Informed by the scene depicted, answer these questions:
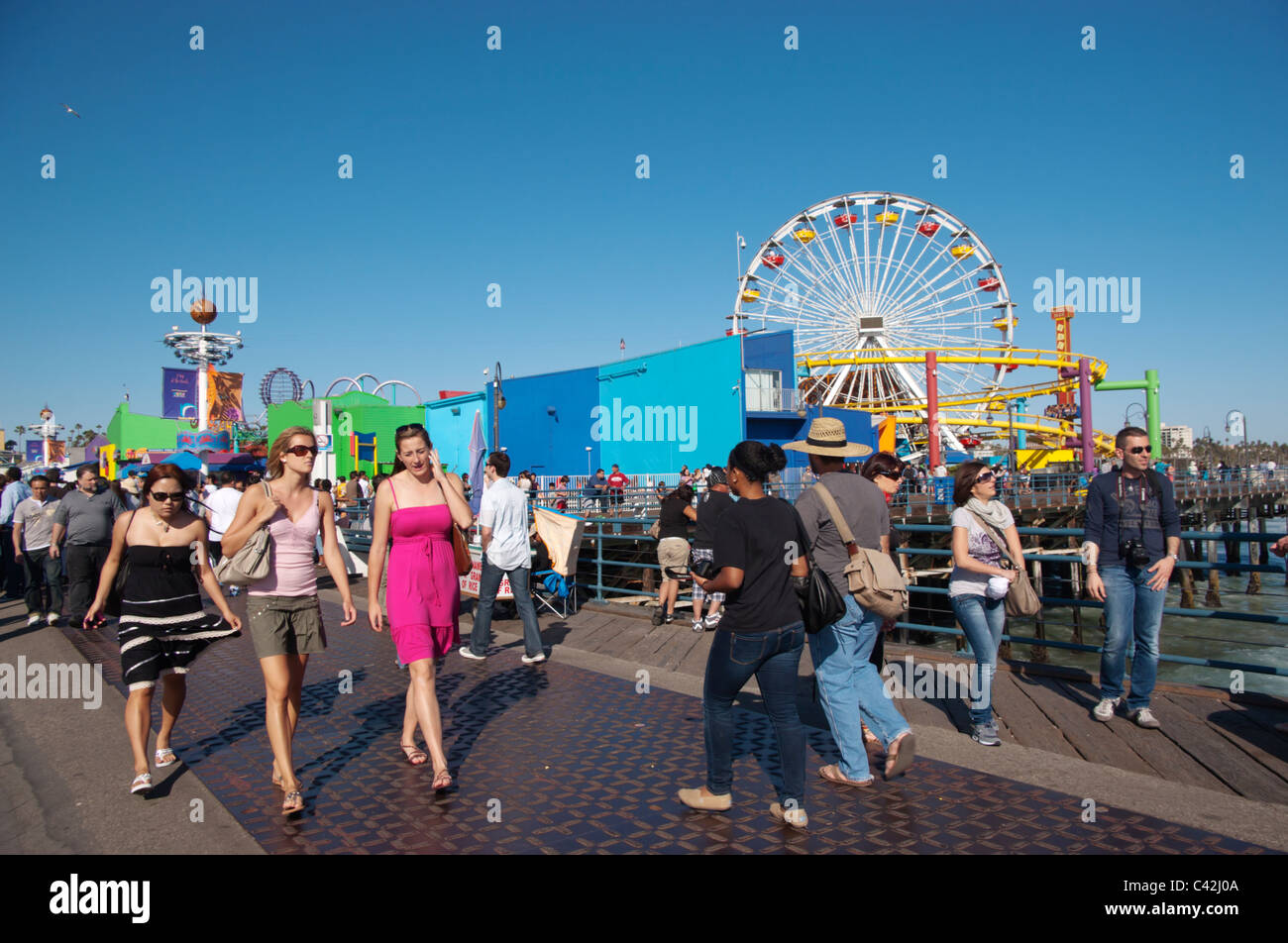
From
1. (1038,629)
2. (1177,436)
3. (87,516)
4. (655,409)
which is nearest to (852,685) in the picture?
(1038,629)

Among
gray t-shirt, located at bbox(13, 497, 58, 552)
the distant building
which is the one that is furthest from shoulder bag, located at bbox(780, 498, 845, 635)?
the distant building

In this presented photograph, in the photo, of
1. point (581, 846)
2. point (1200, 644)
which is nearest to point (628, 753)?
point (581, 846)

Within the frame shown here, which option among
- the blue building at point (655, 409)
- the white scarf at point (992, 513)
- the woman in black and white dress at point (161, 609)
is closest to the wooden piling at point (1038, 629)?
the white scarf at point (992, 513)

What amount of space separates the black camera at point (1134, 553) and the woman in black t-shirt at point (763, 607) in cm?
255

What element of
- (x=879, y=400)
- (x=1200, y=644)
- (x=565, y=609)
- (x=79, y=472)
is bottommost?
(x=1200, y=644)

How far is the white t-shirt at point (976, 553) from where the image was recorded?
16.8 ft

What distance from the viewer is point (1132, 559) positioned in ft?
17.3

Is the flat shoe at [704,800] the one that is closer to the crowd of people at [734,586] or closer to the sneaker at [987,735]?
the crowd of people at [734,586]

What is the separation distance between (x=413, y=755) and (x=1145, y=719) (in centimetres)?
448

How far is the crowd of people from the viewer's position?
13.0ft

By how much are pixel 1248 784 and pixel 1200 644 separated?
791 inches

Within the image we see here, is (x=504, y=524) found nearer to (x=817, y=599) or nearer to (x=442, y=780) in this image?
(x=442, y=780)

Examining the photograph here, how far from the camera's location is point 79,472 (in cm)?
1005
